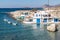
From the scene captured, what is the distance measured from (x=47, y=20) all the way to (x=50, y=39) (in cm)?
2604

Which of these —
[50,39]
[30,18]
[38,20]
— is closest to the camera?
[50,39]

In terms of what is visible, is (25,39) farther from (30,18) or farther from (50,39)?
(30,18)

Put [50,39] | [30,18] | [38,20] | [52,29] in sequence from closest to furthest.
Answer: [50,39] < [52,29] < [38,20] < [30,18]

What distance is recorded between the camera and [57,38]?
29828 mm

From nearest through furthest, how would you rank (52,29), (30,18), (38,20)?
(52,29) → (38,20) → (30,18)

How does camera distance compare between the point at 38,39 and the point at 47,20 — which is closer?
the point at 38,39

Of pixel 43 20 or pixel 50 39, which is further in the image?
pixel 43 20

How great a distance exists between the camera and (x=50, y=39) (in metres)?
29.0

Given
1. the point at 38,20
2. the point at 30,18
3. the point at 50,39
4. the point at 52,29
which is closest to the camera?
the point at 50,39

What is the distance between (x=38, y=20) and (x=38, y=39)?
2522 cm

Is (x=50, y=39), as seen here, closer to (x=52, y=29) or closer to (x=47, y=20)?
(x=52, y=29)

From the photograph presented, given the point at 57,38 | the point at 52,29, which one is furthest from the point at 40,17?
the point at 57,38

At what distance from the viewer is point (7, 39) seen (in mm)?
29312

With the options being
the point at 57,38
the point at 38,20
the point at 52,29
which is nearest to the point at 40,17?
the point at 38,20
